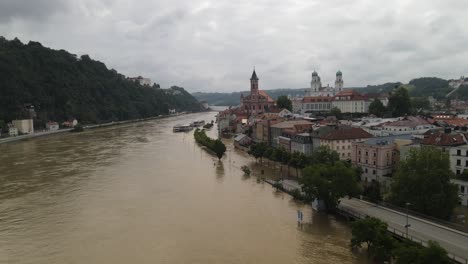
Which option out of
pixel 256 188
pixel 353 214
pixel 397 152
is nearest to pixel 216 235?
pixel 353 214

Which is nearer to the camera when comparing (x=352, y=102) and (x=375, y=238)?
(x=375, y=238)

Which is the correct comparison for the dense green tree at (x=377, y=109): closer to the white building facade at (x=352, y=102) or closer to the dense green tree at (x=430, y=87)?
the white building facade at (x=352, y=102)

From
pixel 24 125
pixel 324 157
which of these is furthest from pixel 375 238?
pixel 24 125

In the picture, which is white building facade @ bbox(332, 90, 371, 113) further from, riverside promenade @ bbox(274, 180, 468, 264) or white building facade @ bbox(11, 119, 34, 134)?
riverside promenade @ bbox(274, 180, 468, 264)

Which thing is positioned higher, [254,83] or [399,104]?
[254,83]

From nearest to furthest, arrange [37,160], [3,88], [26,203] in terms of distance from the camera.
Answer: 1. [26,203]
2. [37,160]
3. [3,88]

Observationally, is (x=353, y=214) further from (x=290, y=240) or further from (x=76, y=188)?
(x=76, y=188)

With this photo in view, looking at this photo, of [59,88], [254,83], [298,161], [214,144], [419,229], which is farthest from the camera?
[59,88]

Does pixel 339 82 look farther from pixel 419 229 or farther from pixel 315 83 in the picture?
pixel 419 229
